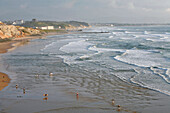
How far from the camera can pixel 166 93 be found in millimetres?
13469

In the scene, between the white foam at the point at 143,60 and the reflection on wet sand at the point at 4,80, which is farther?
the white foam at the point at 143,60

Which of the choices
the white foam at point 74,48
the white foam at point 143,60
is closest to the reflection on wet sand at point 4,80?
the white foam at point 143,60

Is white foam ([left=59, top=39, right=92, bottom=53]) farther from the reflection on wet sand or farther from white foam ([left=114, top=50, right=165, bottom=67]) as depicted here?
the reflection on wet sand

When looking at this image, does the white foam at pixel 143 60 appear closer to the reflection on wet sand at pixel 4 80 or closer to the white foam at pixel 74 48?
the white foam at pixel 74 48

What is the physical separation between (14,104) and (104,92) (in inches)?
205

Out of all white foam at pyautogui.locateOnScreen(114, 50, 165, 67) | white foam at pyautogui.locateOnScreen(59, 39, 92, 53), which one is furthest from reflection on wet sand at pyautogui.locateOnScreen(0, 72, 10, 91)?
A: white foam at pyautogui.locateOnScreen(59, 39, 92, 53)

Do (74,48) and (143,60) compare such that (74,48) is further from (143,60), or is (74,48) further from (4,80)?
(4,80)

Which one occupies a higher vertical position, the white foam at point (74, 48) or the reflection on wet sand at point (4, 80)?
the white foam at point (74, 48)

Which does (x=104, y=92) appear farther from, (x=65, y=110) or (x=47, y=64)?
(x=47, y=64)

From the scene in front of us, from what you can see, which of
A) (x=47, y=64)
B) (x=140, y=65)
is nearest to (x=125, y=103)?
(x=140, y=65)

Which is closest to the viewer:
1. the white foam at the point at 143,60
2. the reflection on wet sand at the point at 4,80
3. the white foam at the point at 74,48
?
the reflection on wet sand at the point at 4,80

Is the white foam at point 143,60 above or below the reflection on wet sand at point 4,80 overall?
above

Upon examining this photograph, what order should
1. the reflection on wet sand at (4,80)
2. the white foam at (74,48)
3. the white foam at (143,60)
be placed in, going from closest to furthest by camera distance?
the reflection on wet sand at (4,80) → the white foam at (143,60) → the white foam at (74,48)

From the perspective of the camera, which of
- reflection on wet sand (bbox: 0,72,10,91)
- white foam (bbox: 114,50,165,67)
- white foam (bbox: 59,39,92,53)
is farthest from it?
white foam (bbox: 59,39,92,53)
